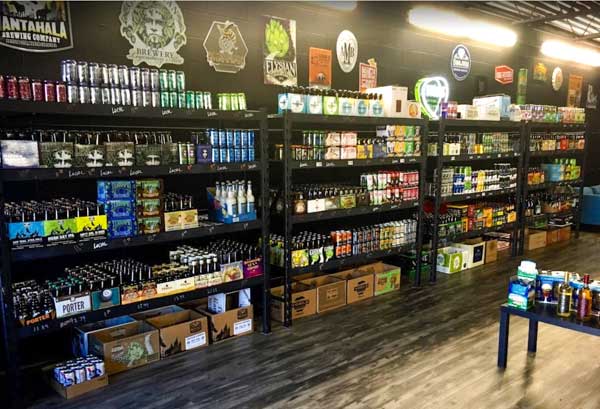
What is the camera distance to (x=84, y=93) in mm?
3188

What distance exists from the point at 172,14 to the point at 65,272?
7.57 feet

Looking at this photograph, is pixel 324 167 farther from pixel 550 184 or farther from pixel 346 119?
pixel 550 184

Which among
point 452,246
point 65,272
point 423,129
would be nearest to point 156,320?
point 65,272

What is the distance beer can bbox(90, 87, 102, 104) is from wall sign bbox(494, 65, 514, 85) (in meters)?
6.74

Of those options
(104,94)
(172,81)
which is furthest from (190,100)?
(104,94)

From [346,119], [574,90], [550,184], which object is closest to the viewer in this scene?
[346,119]

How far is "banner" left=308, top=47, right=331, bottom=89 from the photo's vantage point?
5.36m

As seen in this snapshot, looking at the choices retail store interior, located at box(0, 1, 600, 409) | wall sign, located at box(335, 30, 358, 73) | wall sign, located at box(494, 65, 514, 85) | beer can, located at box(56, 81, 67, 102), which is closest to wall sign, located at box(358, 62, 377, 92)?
retail store interior, located at box(0, 1, 600, 409)

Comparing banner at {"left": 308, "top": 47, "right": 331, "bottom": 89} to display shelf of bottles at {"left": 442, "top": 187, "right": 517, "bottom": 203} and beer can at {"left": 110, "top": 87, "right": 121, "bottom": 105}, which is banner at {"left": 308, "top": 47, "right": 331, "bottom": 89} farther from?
beer can at {"left": 110, "top": 87, "right": 121, "bottom": 105}

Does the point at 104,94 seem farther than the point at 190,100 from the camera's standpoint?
No

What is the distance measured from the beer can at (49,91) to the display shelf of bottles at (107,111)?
0.06 m

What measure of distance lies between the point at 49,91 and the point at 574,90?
1059 cm

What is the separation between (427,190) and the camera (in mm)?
6055

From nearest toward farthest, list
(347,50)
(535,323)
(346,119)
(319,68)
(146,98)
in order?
(146,98)
(535,323)
(346,119)
(319,68)
(347,50)
